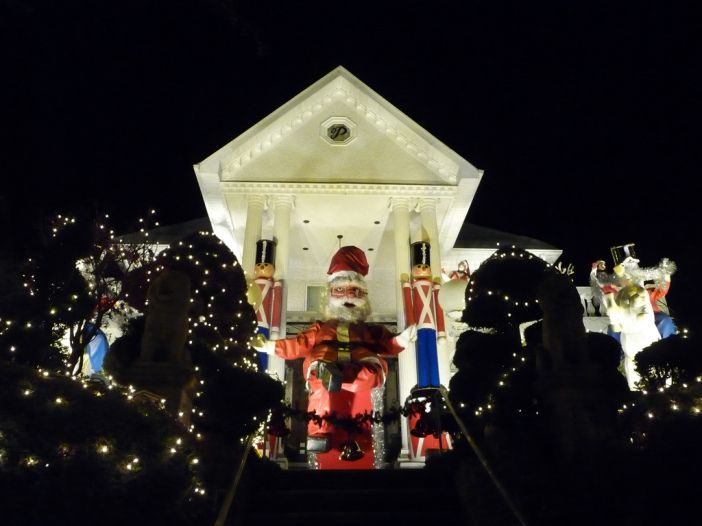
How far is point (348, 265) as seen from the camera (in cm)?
1184

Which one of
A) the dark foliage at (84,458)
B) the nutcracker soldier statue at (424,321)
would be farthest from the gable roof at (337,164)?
the dark foliage at (84,458)

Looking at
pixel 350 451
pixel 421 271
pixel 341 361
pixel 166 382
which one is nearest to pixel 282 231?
pixel 421 271

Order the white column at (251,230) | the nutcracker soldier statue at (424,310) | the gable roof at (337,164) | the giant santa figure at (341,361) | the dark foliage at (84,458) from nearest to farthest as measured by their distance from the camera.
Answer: the dark foliage at (84,458)
the giant santa figure at (341,361)
the nutcracker soldier statue at (424,310)
the white column at (251,230)
the gable roof at (337,164)

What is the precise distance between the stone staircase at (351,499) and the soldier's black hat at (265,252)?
7.47 metres

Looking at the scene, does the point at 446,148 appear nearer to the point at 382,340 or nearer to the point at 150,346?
the point at 382,340

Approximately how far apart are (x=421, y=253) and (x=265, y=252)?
346 cm

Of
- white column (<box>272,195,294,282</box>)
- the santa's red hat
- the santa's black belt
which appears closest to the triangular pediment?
white column (<box>272,195,294,282</box>)

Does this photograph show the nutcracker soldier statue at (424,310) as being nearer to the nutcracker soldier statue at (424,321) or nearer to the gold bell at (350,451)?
the nutcracker soldier statue at (424,321)

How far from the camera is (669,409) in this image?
4.68 meters

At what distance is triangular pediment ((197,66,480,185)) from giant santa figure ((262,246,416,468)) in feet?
15.7

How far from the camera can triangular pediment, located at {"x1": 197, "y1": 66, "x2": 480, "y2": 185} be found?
15.5 metres

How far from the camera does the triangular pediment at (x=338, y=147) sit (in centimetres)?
1554

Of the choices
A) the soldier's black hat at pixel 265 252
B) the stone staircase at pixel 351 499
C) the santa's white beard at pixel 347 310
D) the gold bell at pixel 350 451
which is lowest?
the stone staircase at pixel 351 499

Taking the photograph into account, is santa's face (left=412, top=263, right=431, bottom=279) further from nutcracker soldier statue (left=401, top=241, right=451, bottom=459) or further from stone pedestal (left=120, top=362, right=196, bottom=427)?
stone pedestal (left=120, top=362, right=196, bottom=427)
